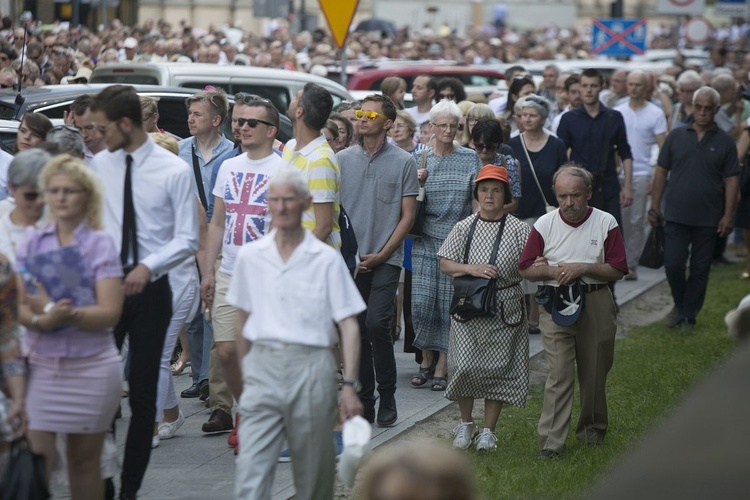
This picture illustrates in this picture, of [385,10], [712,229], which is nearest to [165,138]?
[712,229]

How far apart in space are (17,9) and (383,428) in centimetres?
2265

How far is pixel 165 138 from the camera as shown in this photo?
29.2 feet

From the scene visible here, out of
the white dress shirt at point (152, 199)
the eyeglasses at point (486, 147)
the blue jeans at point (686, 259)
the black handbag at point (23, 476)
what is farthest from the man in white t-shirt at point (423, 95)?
the black handbag at point (23, 476)

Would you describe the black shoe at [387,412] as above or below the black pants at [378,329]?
below

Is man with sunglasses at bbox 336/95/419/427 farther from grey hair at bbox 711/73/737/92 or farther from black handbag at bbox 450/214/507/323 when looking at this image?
grey hair at bbox 711/73/737/92

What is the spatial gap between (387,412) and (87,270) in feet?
11.2

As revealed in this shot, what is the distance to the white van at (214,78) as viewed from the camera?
45.4 feet

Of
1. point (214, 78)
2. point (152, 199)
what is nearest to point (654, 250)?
point (214, 78)

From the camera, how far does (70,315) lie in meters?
5.21

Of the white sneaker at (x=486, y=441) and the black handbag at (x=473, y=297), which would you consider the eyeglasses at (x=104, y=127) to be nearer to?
the black handbag at (x=473, y=297)

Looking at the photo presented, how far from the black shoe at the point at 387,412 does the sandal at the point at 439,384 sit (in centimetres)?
119

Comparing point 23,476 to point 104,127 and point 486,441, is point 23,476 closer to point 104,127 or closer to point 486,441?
point 104,127

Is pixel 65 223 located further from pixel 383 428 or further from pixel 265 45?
pixel 265 45

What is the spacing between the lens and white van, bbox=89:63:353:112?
13852 mm
